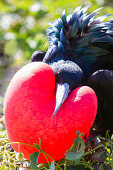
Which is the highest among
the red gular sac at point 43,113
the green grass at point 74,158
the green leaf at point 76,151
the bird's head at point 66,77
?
the bird's head at point 66,77

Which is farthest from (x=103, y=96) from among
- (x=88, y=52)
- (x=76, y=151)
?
(x=76, y=151)

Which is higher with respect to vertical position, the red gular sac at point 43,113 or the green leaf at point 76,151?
the red gular sac at point 43,113

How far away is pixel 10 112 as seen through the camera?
3.71 ft

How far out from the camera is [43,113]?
109 cm

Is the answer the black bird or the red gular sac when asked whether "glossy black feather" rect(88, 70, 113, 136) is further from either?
the red gular sac

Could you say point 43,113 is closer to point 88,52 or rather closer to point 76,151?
point 76,151

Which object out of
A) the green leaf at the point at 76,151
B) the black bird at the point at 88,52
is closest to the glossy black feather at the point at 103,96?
the black bird at the point at 88,52

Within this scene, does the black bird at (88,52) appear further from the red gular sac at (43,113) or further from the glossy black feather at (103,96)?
the red gular sac at (43,113)

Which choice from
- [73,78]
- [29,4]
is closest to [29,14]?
[29,4]

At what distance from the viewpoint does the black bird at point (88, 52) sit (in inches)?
51.4

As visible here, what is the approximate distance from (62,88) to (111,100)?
284 mm

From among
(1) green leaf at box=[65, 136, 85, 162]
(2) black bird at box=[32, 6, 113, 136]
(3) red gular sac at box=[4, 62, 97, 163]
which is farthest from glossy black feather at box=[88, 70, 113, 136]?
(1) green leaf at box=[65, 136, 85, 162]

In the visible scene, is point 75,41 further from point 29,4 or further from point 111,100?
point 29,4

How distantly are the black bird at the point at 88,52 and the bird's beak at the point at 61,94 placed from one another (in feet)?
0.44
